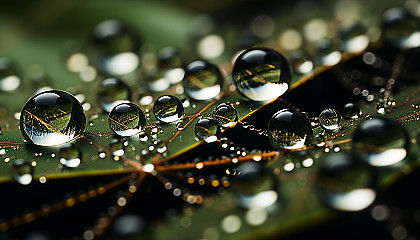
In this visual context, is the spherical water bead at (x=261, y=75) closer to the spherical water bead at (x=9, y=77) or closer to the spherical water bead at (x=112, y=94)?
the spherical water bead at (x=112, y=94)

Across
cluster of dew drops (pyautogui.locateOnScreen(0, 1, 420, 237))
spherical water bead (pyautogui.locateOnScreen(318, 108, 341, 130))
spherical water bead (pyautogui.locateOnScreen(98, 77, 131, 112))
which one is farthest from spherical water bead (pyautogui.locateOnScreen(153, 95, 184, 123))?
spherical water bead (pyautogui.locateOnScreen(318, 108, 341, 130))

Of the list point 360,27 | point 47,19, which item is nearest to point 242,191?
point 360,27

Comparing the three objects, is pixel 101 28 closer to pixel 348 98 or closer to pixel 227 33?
pixel 227 33

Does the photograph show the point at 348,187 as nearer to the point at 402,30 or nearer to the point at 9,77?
the point at 402,30

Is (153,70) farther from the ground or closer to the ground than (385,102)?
farther from the ground

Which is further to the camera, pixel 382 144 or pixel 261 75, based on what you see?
pixel 261 75

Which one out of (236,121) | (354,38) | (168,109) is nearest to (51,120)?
(168,109)
